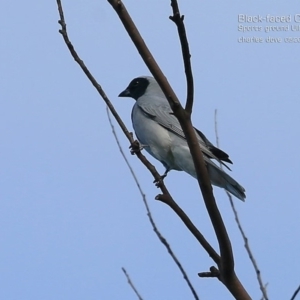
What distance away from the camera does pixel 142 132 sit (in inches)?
261

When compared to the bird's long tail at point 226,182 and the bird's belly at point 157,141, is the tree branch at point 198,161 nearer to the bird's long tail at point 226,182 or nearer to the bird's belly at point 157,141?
the bird's long tail at point 226,182

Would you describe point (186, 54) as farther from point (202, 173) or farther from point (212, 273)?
point (212, 273)

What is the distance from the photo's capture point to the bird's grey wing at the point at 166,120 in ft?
18.7

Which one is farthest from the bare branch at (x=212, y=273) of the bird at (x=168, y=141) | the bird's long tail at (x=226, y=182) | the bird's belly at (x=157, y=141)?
the bird's belly at (x=157, y=141)

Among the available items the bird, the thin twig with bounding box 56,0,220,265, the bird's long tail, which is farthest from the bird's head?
the thin twig with bounding box 56,0,220,265

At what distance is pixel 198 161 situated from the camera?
266cm

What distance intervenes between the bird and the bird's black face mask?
0.83 metres

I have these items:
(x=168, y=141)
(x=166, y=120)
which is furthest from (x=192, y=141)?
(x=166, y=120)

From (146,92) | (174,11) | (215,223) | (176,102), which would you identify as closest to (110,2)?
(174,11)

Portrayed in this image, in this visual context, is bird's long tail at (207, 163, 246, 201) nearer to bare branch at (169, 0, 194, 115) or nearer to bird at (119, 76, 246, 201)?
bird at (119, 76, 246, 201)

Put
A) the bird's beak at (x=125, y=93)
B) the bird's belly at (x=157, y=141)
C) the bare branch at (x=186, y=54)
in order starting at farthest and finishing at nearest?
the bird's beak at (x=125, y=93) < the bird's belly at (x=157, y=141) < the bare branch at (x=186, y=54)

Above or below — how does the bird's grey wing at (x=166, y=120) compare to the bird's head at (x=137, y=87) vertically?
below

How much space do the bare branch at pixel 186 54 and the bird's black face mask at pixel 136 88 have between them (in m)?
5.59

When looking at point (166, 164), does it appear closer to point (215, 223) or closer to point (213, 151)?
point (213, 151)
